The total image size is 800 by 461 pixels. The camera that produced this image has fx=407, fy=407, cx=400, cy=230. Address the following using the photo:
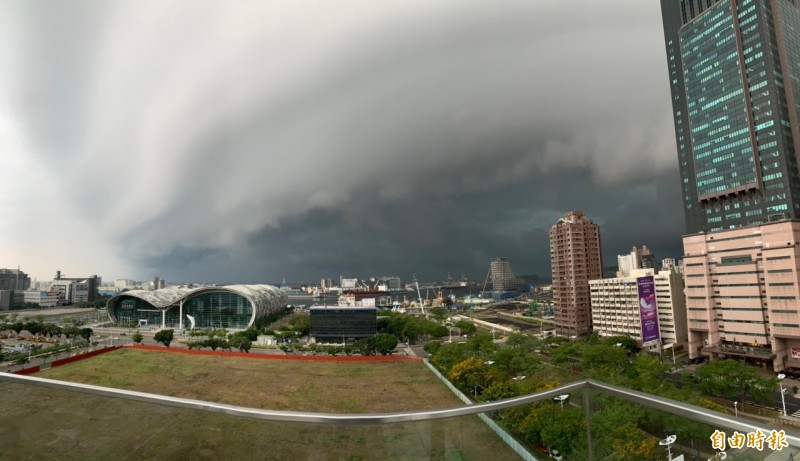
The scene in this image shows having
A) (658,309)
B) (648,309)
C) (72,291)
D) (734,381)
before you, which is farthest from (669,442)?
(72,291)

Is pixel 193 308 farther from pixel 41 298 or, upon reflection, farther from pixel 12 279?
pixel 12 279

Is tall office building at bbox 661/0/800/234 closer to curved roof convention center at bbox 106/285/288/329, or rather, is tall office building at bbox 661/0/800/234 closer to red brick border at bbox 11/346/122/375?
curved roof convention center at bbox 106/285/288/329

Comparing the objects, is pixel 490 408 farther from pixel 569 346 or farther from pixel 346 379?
pixel 569 346

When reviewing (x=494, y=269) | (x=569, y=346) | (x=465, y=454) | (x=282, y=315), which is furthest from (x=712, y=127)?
(x=494, y=269)

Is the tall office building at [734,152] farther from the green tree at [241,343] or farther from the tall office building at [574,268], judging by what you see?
the green tree at [241,343]

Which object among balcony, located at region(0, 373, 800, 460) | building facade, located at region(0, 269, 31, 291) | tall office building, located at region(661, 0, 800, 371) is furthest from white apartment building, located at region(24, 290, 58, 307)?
tall office building, located at region(661, 0, 800, 371)

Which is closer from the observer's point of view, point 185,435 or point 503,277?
point 185,435

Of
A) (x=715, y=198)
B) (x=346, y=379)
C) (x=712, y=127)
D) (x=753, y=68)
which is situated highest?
(x=753, y=68)
